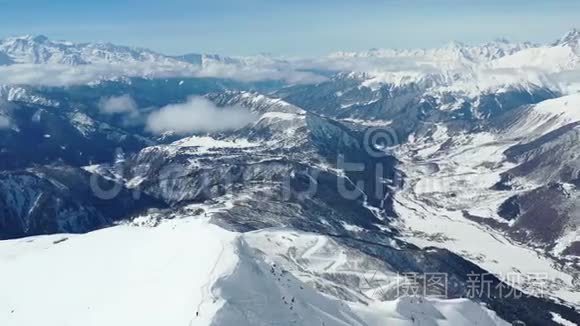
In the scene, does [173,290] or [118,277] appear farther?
[118,277]

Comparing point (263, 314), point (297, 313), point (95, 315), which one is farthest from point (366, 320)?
point (95, 315)

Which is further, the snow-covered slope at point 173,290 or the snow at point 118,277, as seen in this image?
the snow-covered slope at point 173,290

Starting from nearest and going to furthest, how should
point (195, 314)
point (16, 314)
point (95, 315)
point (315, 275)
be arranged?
point (195, 314) < point (95, 315) < point (16, 314) < point (315, 275)

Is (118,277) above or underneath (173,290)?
underneath

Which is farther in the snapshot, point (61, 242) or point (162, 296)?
point (61, 242)

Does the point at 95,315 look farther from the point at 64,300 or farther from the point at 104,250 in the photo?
Answer: the point at 104,250

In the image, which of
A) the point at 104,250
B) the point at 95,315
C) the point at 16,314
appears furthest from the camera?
the point at 104,250

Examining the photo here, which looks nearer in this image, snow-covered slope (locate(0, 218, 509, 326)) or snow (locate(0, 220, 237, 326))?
snow (locate(0, 220, 237, 326))

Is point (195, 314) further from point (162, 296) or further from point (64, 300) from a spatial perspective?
point (64, 300)

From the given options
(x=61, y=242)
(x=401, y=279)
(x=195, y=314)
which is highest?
(x=195, y=314)

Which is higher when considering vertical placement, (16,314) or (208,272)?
(208,272)
